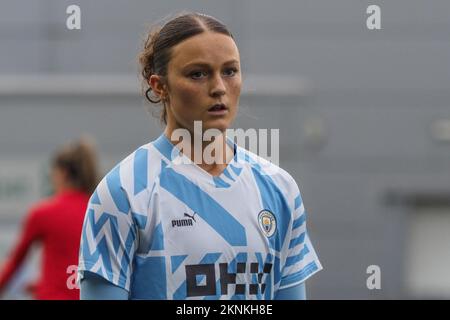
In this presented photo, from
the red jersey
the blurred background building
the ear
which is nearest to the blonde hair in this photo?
the red jersey

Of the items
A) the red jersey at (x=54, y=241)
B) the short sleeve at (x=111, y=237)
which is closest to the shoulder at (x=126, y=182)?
the short sleeve at (x=111, y=237)

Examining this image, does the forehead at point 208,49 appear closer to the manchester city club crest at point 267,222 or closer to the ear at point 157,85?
the ear at point 157,85

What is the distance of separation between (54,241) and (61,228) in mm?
83

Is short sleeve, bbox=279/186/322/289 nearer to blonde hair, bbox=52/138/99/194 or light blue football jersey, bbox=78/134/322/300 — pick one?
light blue football jersey, bbox=78/134/322/300

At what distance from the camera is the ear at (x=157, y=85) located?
4168 millimetres

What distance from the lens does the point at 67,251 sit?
709 centimetres

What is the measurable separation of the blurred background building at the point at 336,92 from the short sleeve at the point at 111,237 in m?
9.52

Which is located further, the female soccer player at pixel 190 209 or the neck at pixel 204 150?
the neck at pixel 204 150

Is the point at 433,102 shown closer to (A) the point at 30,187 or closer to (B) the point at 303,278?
(A) the point at 30,187

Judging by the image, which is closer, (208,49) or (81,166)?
(208,49)

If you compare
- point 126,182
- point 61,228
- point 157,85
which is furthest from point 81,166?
point 126,182

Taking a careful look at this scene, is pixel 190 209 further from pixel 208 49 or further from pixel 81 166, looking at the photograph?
pixel 81 166

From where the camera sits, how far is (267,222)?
409 cm
